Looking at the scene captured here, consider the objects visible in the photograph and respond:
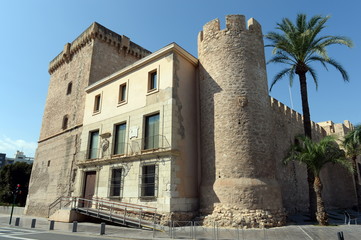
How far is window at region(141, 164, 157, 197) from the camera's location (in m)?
14.1

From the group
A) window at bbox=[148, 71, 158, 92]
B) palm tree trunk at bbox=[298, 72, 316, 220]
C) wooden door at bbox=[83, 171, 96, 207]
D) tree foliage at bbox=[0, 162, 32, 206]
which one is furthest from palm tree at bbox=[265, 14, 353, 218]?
tree foliage at bbox=[0, 162, 32, 206]

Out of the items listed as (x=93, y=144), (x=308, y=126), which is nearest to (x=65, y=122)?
(x=93, y=144)

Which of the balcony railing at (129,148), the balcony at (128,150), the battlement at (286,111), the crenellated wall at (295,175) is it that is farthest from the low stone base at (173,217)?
the battlement at (286,111)

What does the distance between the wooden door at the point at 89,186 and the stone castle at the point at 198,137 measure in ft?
0.23

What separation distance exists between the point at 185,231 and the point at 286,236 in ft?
13.7

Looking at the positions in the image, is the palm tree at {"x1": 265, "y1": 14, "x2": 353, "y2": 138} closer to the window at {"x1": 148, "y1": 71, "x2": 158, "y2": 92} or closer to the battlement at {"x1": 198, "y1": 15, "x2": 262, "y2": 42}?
the battlement at {"x1": 198, "y1": 15, "x2": 262, "y2": 42}

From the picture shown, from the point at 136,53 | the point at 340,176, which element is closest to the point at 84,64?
the point at 136,53

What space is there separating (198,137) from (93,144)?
853 centimetres

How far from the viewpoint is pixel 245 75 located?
1508 cm

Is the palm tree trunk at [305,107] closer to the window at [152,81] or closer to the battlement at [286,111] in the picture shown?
the battlement at [286,111]

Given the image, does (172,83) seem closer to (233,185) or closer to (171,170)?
(171,170)

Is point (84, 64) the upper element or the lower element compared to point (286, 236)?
upper

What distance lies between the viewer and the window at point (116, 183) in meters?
15.9

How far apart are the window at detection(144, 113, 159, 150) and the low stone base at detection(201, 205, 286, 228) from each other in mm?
4801
